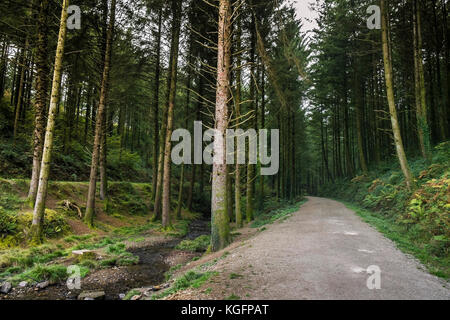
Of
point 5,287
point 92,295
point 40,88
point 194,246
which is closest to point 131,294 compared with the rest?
point 92,295

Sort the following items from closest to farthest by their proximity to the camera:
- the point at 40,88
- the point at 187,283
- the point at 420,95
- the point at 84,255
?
the point at 187,283 < the point at 84,255 < the point at 40,88 < the point at 420,95

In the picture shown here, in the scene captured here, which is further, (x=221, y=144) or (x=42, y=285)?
(x=221, y=144)

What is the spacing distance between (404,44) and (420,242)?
628 inches

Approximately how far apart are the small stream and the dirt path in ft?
7.07

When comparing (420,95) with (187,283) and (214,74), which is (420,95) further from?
(187,283)

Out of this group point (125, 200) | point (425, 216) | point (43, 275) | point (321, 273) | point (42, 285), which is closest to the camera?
→ point (321, 273)

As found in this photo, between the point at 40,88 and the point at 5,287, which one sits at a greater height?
the point at 40,88

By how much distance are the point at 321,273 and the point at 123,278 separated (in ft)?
15.1

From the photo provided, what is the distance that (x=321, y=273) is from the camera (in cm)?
360

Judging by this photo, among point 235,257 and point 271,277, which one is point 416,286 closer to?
point 271,277

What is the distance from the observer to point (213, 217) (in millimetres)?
A: 6500

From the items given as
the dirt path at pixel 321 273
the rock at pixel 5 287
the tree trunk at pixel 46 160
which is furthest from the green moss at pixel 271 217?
the rock at pixel 5 287
